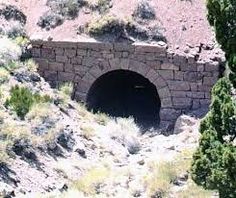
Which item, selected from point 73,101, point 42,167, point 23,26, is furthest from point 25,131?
point 23,26

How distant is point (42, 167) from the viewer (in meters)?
14.8

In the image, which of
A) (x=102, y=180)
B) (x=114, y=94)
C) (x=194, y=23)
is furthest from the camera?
(x=114, y=94)

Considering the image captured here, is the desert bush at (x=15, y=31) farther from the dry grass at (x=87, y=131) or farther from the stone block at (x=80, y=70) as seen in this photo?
the dry grass at (x=87, y=131)

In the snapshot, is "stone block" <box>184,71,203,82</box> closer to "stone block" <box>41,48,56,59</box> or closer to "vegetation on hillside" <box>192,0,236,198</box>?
"stone block" <box>41,48,56,59</box>

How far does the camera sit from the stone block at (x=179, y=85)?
19.5m

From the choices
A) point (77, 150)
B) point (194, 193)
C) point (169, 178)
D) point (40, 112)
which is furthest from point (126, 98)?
point (194, 193)

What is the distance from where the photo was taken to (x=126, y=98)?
22.9m

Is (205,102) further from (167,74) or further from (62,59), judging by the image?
(62,59)

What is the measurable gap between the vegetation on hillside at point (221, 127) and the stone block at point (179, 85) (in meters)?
7.95

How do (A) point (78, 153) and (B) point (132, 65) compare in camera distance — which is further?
(B) point (132, 65)

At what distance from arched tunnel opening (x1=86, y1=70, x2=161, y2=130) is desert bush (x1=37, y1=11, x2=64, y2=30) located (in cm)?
217

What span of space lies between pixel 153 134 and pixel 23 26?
5.46 metres

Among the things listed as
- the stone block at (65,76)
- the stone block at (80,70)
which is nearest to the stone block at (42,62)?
the stone block at (65,76)

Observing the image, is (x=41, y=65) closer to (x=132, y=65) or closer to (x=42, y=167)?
(x=132, y=65)
